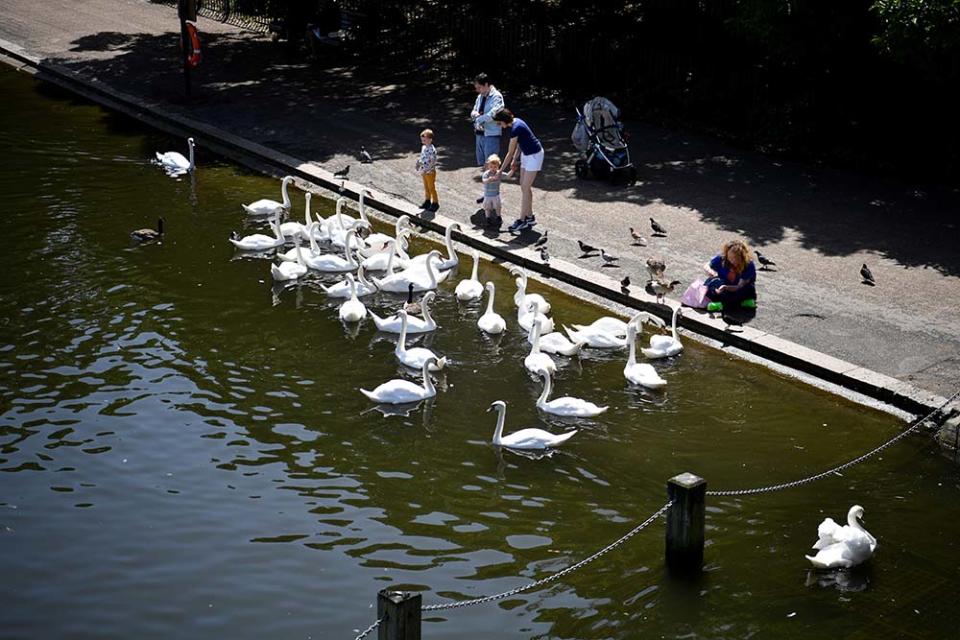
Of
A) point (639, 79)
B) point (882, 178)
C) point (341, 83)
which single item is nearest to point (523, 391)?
point (882, 178)

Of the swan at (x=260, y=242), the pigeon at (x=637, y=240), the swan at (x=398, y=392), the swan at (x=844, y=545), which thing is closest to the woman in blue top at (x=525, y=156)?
the pigeon at (x=637, y=240)

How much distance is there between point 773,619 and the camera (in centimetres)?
932

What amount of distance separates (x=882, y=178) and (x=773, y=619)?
41.5 ft

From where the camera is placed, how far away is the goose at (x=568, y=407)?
12.3m

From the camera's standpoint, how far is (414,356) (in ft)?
44.5

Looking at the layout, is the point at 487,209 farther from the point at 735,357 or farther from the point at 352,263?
the point at 735,357

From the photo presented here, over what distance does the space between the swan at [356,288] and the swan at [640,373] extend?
3805 mm

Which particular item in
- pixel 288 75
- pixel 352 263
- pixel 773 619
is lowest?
pixel 773 619

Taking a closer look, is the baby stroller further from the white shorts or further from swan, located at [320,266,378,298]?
swan, located at [320,266,378,298]

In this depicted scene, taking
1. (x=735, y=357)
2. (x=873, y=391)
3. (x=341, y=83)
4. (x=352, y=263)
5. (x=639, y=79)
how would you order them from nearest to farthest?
(x=873, y=391) → (x=735, y=357) → (x=352, y=263) → (x=639, y=79) → (x=341, y=83)

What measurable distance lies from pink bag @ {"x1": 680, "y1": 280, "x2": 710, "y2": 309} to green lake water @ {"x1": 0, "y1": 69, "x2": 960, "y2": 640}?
3.36 ft

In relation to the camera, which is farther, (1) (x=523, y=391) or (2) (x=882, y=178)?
(2) (x=882, y=178)

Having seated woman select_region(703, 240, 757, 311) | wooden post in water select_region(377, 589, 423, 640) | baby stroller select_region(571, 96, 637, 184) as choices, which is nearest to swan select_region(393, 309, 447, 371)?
seated woman select_region(703, 240, 757, 311)

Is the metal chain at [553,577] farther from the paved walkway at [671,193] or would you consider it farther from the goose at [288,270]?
the goose at [288,270]
